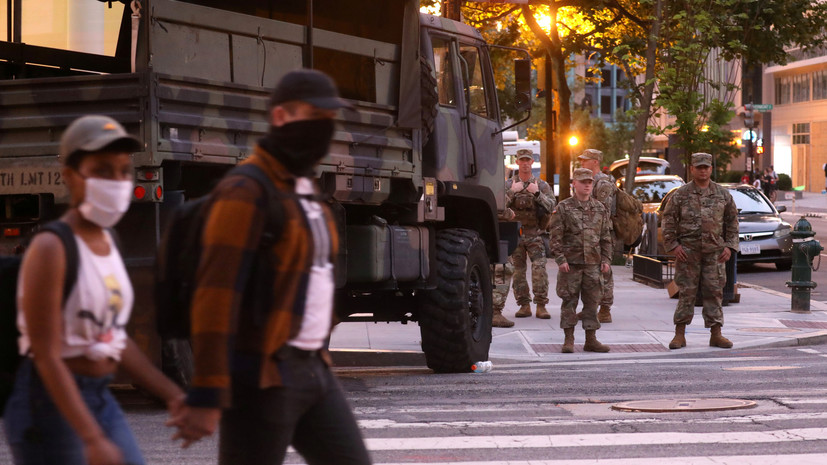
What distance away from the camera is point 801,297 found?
16.5m

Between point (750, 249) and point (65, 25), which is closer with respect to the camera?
point (65, 25)

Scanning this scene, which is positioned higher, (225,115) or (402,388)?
(225,115)

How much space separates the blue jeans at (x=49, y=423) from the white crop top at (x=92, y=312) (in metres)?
0.08

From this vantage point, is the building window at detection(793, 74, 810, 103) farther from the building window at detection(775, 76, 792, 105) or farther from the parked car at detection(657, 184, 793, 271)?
the parked car at detection(657, 184, 793, 271)

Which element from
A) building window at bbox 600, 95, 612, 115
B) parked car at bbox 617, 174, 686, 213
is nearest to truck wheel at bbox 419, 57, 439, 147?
parked car at bbox 617, 174, 686, 213

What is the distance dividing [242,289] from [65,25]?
6.62 m

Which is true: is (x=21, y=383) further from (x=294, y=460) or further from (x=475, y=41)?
(x=475, y=41)

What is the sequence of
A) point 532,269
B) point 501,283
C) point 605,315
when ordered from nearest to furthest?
1. point 501,283
2. point 605,315
3. point 532,269

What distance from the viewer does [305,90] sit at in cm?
401

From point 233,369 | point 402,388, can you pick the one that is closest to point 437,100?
point 402,388

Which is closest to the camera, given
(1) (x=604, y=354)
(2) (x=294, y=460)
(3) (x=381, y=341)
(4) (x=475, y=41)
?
(2) (x=294, y=460)

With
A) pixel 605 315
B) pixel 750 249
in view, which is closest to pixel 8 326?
pixel 605 315

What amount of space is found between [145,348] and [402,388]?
2681mm

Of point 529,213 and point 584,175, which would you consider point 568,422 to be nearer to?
point 584,175
